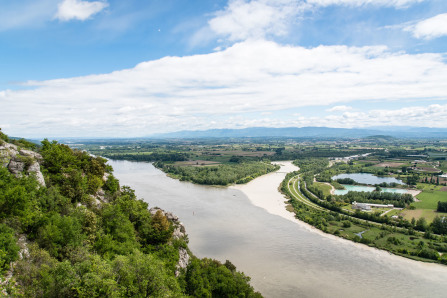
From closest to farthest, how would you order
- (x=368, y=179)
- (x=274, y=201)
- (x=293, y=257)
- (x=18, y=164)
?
(x=18, y=164)
(x=293, y=257)
(x=274, y=201)
(x=368, y=179)

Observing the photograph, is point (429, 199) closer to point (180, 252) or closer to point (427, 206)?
point (427, 206)

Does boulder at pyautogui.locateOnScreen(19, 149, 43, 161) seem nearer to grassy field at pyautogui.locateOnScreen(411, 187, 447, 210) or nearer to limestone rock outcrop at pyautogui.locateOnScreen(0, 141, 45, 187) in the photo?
limestone rock outcrop at pyautogui.locateOnScreen(0, 141, 45, 187)

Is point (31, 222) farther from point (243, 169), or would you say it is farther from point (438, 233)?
point (243, 169)

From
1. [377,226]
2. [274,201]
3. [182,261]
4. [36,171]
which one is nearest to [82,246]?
[36,171]

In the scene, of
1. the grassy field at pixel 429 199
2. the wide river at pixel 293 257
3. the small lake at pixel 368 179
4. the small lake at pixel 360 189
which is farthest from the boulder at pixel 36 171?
the small lake at pixel 368 179

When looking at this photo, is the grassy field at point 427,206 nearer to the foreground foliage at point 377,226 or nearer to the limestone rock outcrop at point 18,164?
the foreground foliage at point 377,226

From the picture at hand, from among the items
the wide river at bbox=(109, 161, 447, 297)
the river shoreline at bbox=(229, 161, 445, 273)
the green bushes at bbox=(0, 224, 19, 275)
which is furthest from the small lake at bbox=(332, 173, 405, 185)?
the green bushes at bbox=(0, 224, 19, 275)
